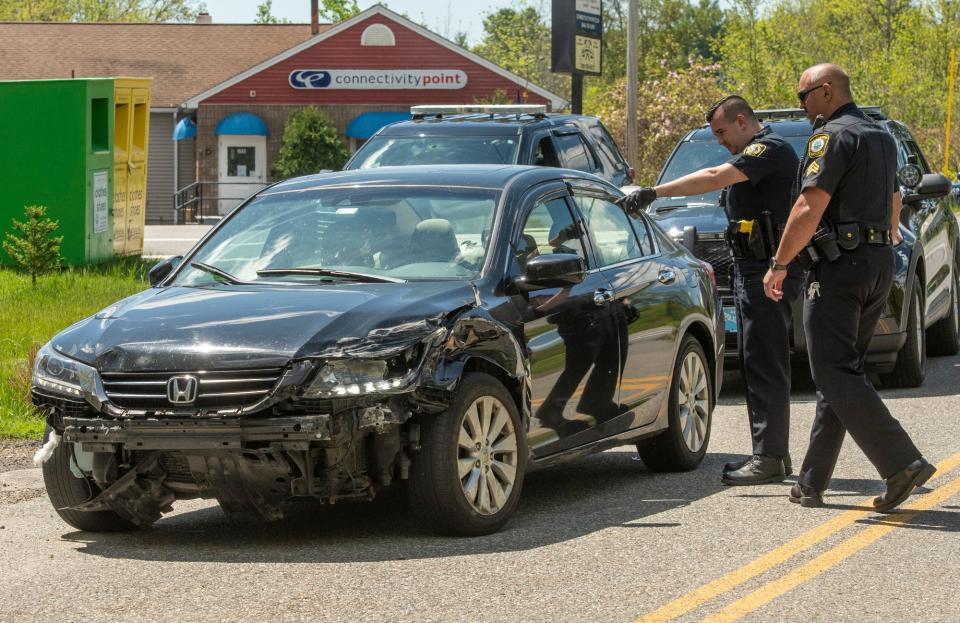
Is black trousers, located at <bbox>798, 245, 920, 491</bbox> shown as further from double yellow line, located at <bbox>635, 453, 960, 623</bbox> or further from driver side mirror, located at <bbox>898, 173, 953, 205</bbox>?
driver side mirror, located at <bbox>898, 173, 953, 205</bbox>

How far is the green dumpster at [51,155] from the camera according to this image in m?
19.5

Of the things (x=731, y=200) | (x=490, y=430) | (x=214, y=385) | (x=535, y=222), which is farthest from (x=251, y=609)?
(x=731, y=200)

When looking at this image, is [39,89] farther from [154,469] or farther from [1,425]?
[154,469]

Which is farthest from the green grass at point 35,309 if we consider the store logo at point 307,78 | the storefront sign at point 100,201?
the store logo at point 307,78

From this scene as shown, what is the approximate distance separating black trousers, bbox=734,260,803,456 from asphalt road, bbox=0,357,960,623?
0.30 metres

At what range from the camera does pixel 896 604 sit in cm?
576

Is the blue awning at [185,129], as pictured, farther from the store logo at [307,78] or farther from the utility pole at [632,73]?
the utility pole at [632,73]

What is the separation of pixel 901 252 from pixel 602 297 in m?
4.86

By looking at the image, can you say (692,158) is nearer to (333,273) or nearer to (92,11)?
(333,273)

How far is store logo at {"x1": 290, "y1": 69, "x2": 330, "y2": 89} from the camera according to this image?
4806 centimetres

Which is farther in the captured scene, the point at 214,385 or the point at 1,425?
the point at 1,425

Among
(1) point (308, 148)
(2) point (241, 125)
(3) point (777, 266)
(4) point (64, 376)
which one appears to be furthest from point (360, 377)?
(2) point (241, 125)

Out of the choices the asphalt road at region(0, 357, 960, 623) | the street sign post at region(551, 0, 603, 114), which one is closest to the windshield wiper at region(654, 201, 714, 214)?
the asphalt road at region(0, 357, 960, 623)

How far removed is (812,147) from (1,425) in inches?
216
